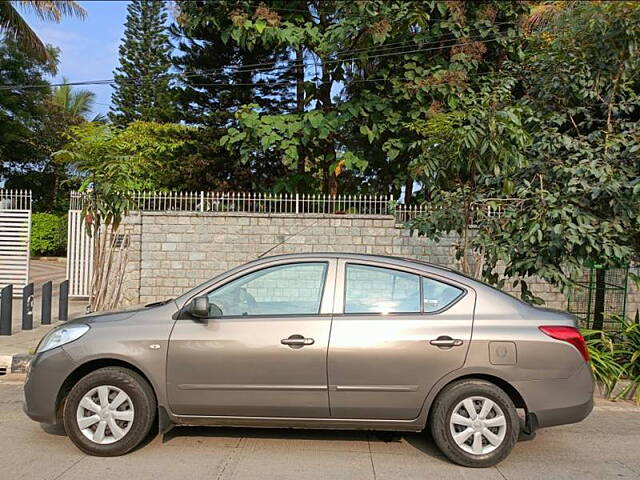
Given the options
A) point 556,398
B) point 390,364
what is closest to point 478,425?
point 556,398

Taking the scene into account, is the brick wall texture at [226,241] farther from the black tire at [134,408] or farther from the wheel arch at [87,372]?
the black tire at [134,408]

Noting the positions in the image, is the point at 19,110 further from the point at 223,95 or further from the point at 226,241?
the point at 226,241

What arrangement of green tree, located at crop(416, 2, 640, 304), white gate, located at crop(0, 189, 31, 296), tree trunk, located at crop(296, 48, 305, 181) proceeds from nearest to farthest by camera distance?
green tree, located at crop(416, 2, 640, 304)
white gate, located at crop(0, 189, 31, 296)
tree trunk, located at crop(296, 48, 305, 181)

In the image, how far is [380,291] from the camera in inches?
181

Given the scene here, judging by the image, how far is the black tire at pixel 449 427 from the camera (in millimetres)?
4312

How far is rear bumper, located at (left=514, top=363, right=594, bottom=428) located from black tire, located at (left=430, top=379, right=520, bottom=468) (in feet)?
0.52

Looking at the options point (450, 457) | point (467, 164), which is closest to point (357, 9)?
point (467, 164)

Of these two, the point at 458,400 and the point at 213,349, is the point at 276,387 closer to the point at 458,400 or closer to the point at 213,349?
the point at 213,349

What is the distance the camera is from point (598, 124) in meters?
7.73

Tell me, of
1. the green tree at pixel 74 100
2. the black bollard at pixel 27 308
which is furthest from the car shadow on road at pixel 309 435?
the green tree at pixel 74 100

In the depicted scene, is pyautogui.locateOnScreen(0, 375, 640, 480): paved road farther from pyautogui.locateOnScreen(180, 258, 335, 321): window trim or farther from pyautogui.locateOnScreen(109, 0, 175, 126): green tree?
pyautogui.locateOnScreen(109, 0, 175, 126): green tree

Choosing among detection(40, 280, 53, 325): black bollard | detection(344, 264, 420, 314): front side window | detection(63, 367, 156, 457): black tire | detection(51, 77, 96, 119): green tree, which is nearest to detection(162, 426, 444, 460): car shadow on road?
detection(63, 367, 156, 457): black tire

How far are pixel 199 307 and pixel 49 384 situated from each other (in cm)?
132

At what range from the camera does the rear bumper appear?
4.34 meters
